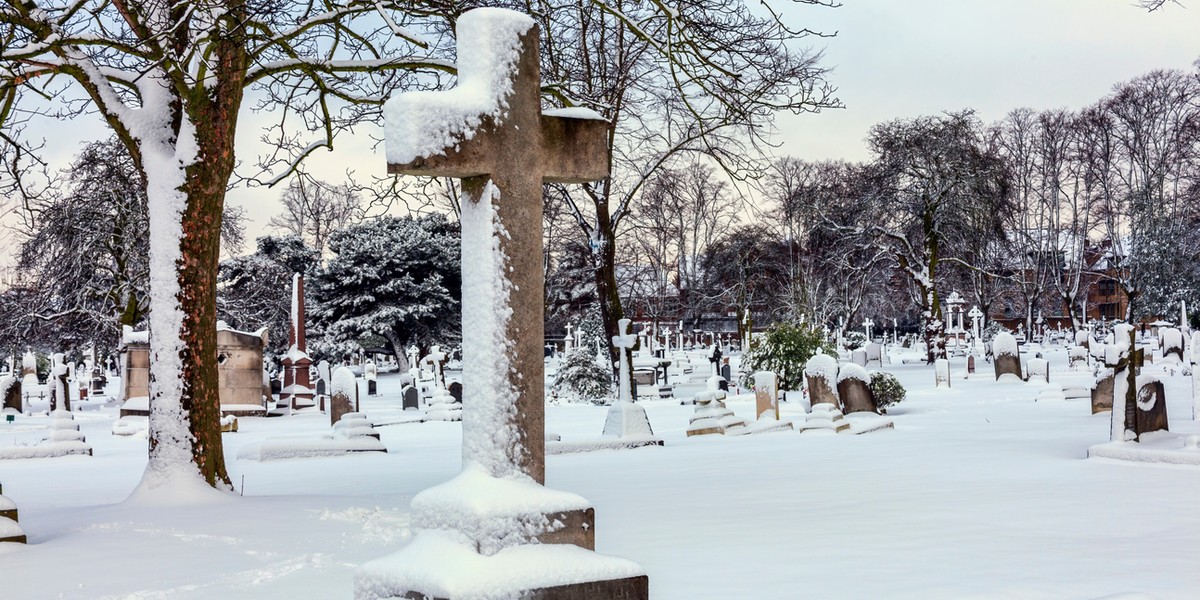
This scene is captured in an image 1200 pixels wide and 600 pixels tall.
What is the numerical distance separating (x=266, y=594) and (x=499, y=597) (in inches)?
84.9

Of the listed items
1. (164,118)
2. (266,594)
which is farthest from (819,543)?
(164,118)

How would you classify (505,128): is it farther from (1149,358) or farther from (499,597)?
(1149,358)

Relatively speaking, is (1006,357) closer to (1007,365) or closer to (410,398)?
(1007,365)

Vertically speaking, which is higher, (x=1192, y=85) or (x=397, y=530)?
(x=1192, y=85)

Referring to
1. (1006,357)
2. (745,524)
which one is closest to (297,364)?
(1006,357)

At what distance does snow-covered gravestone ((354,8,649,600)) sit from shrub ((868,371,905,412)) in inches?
684

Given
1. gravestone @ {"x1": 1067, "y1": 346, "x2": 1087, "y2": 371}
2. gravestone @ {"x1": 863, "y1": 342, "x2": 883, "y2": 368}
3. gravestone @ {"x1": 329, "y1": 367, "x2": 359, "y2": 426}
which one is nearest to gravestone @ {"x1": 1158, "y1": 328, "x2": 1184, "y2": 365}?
gravestone @ {"x1": 1067, "y1": 346, "x2": 1087, "y2": 371}

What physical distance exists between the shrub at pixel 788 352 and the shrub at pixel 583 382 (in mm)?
4249

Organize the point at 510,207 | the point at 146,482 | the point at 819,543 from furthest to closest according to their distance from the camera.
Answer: the point at 146,482
the point at 819,543
the point at 510,207

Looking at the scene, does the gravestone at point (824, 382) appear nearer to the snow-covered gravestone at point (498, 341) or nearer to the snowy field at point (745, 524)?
the snowy field at point (745, 524)

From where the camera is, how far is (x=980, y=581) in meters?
5.52

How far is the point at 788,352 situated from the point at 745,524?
20643 millimetres

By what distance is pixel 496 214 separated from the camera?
4.19m

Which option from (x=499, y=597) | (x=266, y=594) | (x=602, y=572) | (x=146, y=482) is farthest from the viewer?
(x=146, y=482)
